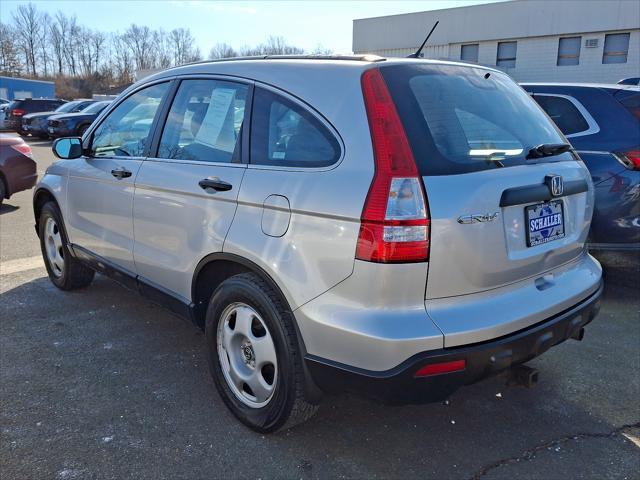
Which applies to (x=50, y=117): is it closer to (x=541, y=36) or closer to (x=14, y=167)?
(x=14, y=167)

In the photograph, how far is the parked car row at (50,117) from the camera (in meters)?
18.5

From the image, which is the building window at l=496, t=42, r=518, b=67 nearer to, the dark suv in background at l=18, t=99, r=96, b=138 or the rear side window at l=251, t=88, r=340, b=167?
the dark suv in background at l=18, t=99, r=96, b=138

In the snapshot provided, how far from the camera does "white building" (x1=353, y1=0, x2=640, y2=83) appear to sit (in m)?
25.9

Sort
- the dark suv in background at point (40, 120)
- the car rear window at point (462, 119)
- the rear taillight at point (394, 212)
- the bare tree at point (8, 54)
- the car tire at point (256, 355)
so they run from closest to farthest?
the rear taillight at point (394, 212) < the car rear window at point (462, 119) < the car tire at point (256, 355) < the dark suv in background at point (40, 120) < the bare tree at point (8, 54)

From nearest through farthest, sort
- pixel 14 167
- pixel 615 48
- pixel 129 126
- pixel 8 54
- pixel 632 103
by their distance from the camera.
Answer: pixel 129 126
pixel 632 103
pixel 14 167
pixel 615 48
pixel 8 54

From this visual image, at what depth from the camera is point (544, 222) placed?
2557mm

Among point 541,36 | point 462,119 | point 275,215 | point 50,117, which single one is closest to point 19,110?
point 50,117

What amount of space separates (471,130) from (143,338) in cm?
273

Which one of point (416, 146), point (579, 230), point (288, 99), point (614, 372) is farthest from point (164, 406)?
point (614, 372)

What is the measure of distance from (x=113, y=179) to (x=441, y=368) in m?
2.61

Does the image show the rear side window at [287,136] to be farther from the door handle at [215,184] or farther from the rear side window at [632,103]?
the rear side window at [632,103]

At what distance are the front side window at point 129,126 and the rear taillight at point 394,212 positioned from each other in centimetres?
194

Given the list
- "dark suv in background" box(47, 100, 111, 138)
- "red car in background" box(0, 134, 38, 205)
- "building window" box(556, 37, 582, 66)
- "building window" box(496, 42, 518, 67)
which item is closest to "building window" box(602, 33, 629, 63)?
"building window" box(556, 37, 582, 66)

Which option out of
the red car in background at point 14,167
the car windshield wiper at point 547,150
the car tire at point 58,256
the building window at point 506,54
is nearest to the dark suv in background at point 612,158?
the car windshield wiper at point 547,150
